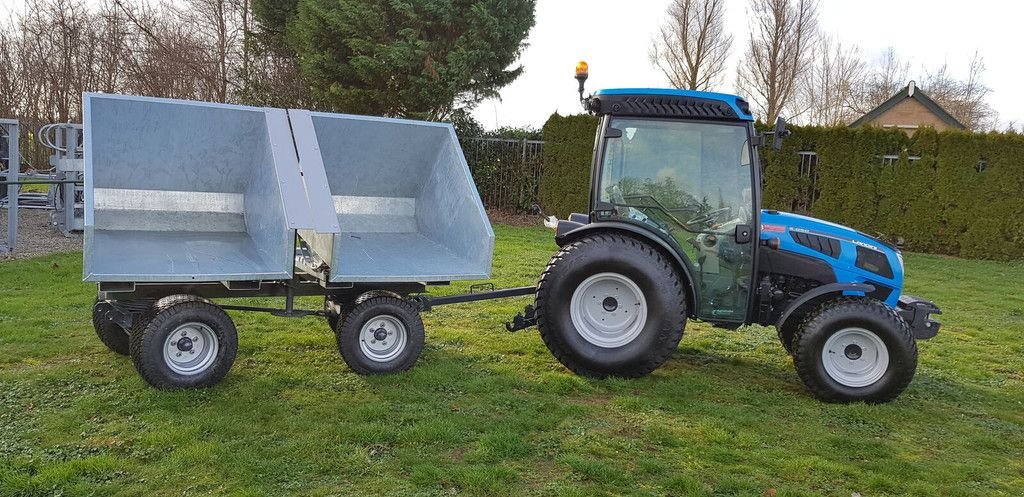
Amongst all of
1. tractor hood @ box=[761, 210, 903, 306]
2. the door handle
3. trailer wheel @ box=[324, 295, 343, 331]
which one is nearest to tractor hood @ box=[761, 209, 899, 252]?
tractor hood @ box=[761, 210, 903, 306]

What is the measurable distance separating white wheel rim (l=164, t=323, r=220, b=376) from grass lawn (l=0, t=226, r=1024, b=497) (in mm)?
169

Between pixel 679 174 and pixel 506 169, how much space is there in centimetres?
1077

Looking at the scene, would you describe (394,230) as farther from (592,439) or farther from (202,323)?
(592,439)

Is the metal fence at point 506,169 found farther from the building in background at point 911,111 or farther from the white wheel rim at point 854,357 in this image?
the building in background at point 911,111

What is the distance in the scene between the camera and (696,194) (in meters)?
5.02

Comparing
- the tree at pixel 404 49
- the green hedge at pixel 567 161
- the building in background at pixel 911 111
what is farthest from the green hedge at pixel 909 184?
the building in background at pixel 911 111

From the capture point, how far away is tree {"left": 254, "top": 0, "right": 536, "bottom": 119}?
1448 cm

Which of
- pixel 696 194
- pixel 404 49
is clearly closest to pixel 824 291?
pixel 696 194

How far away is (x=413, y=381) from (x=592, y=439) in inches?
53.2

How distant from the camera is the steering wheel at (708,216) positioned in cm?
498

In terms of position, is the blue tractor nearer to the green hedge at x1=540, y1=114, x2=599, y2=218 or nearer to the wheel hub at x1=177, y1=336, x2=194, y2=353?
the wheel hub at x1=177, y1=336, x2=194, y2=353

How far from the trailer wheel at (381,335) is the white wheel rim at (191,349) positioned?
768 millimetres

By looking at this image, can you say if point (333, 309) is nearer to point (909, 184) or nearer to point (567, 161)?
point (567, 161)

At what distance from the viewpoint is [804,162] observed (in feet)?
46.7
